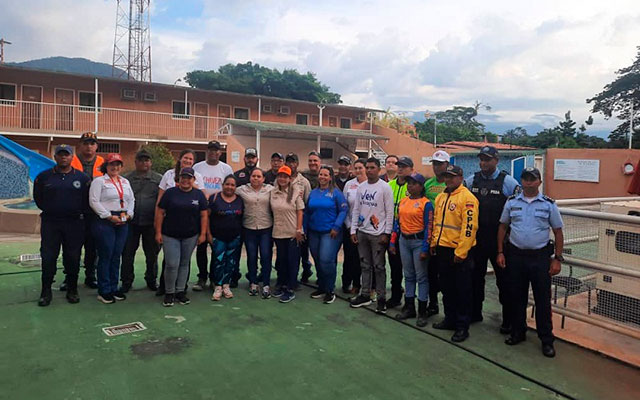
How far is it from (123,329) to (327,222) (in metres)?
2.37

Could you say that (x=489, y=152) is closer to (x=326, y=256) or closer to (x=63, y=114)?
(x=326, y=256)

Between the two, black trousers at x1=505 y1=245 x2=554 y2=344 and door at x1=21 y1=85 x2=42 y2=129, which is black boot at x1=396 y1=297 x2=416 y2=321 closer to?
black trousers at x1=505 y1=245 x2=554 y2=344

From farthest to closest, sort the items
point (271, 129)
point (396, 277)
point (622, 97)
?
point (622, 97) → point (271, 129) → point (396, 277)

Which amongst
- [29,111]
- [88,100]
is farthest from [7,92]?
[88,100]

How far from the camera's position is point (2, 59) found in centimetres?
2444

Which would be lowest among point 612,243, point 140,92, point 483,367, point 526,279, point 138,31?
point 483,367

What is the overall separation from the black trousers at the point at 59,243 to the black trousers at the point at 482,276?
4.11m

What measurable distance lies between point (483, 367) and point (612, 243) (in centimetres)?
168

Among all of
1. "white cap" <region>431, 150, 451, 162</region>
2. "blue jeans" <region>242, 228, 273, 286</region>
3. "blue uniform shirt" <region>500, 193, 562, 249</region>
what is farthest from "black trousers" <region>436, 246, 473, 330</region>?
"blue jeans" <region>242, 228, 273, 286</region>

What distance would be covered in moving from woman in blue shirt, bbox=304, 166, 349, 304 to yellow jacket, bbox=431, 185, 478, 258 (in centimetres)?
131

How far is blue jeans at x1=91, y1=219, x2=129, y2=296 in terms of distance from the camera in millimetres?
4980

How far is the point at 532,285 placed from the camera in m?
4.09

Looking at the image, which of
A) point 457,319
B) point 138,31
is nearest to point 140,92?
point 138,31

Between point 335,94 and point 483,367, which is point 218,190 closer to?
point 483,367
